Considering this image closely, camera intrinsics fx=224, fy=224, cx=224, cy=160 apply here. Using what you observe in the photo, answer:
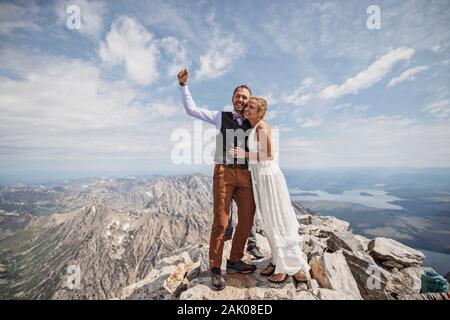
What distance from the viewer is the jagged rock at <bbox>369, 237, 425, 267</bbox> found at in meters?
9.13

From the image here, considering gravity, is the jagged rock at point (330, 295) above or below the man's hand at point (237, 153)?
below

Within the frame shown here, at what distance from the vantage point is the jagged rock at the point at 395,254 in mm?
9133

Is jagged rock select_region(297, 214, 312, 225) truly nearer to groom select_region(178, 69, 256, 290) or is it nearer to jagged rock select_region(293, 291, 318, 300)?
jagged rock select_region(293, 291, 318, 300)

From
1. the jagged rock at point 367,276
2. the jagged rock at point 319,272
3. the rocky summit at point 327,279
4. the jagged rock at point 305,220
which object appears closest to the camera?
the rocky summit at point 327,279

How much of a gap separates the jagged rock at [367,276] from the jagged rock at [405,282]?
26cm

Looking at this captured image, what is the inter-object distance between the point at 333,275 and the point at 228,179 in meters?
4.44

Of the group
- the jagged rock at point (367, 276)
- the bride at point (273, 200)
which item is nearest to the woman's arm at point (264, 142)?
the bride at point (273, 200)

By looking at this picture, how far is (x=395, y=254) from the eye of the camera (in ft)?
31.3

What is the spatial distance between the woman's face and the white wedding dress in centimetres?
29

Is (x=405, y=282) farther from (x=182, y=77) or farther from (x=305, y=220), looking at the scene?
(x=182, y=77)

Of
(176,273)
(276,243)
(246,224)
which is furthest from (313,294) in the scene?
(176,273)

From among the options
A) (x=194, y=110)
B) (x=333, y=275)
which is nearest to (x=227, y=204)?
(x=194, y=110)

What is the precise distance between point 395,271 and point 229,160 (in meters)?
8.41

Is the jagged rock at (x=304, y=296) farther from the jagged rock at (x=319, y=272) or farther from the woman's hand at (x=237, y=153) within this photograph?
the woman's hand at (x=237, y=153)
